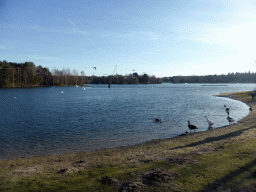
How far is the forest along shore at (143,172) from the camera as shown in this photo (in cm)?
614

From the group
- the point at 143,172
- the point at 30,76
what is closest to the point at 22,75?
the point at 30,76

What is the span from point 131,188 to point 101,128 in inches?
540

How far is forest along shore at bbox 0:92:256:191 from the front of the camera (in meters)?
6.14

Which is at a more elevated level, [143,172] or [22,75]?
[22,75]

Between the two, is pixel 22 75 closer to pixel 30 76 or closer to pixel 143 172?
pixel 30 76

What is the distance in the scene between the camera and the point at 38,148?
13.2 meters

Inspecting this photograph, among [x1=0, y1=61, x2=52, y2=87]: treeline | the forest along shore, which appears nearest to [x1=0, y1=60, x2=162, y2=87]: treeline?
[x1=0, y1=61, x2=52, y2=87]: treeline

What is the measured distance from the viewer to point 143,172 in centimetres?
732

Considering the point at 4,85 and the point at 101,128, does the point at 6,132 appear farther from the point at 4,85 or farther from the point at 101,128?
the point at 4,85

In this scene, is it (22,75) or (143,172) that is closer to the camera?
(143,172)

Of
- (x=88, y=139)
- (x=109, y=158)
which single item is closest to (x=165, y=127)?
(x=88, y=139)

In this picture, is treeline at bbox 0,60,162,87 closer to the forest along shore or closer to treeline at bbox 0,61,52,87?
treeline at bbox 0,61,52,87

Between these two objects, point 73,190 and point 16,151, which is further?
point 16,151

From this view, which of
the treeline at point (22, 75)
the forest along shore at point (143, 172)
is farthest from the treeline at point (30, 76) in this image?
the forest along shore at point (143, 172)
